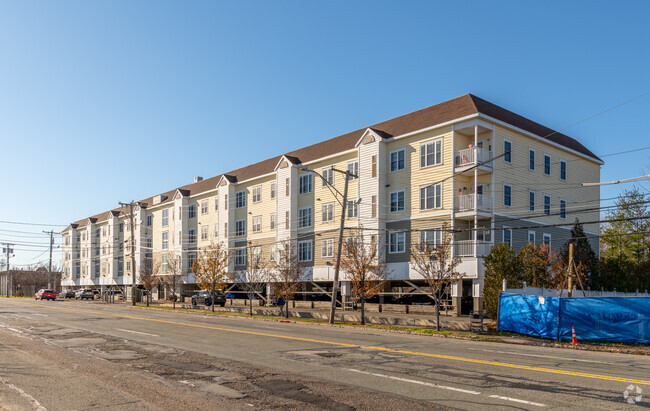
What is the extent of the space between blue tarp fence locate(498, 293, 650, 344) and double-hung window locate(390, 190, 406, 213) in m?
16.4

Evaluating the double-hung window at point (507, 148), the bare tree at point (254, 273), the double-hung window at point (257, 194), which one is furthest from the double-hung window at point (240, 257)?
the double-hung window at point (507, 148)

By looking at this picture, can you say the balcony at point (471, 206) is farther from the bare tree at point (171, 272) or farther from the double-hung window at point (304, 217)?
the bare tree at point (171, 272)

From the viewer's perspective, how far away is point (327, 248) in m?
46.8

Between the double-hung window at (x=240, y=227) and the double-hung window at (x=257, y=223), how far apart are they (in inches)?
85.7

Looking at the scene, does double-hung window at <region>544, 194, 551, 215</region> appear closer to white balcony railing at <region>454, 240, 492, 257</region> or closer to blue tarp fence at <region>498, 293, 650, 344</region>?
white balcony railing at <region>454, 240, 492, 257</region>

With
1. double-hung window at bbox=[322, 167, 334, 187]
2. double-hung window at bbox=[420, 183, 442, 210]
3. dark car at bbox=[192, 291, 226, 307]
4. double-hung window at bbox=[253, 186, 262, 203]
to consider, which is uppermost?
double-hung window at bbox=[322, 167, 334, 187]

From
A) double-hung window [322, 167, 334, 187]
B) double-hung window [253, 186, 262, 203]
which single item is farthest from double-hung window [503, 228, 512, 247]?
double-hung window [253, 186, 262, 203]

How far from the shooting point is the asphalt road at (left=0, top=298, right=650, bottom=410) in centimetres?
976

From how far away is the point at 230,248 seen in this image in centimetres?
5572

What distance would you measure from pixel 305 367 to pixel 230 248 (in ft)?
141

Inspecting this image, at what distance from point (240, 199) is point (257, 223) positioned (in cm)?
470

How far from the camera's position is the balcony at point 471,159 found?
118ft

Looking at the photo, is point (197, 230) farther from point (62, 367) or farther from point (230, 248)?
point (62, 367)

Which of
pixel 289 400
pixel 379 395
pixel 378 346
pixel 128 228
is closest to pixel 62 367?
pixel 289 400
